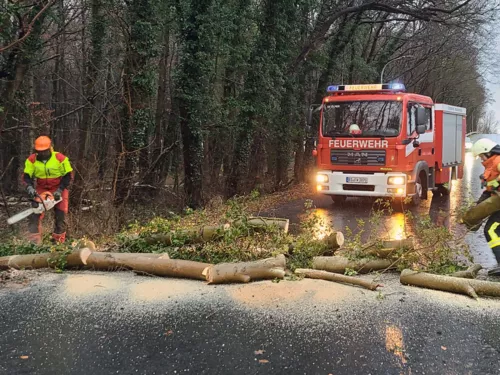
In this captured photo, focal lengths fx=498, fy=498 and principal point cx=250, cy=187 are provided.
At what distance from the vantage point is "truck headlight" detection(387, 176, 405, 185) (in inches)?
457

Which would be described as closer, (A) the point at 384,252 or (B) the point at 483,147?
(A) the point at 384,252

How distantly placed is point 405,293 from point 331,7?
57.6 ft

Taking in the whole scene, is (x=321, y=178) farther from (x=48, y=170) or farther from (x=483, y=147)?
(x=48, y=170)

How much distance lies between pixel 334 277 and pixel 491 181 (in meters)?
2.46

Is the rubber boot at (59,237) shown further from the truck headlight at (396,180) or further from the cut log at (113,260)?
the truck headlight at (396,180)

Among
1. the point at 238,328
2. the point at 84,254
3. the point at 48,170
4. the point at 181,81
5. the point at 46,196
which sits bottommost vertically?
the point at 238,328

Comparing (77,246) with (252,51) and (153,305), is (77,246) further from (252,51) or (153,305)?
(252,51)

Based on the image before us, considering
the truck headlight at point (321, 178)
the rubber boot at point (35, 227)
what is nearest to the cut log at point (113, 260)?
the rubber boot at point (35, 227)

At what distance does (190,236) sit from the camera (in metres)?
6.70

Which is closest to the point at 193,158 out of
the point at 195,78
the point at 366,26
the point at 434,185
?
the point at 195,78

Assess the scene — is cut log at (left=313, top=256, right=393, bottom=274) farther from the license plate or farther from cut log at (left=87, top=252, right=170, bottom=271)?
the license plate

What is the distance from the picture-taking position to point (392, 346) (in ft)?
13.3

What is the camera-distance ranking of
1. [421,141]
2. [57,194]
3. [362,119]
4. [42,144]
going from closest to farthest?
[42,144], [57,194], [362,119], [421,141]

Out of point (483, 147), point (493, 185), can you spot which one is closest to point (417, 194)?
point (483, 147)
